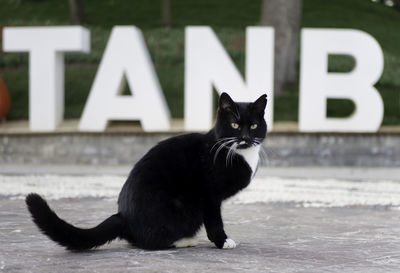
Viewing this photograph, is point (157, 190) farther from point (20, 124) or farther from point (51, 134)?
point (20, 124)

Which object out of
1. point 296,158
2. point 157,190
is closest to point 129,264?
point 157,190

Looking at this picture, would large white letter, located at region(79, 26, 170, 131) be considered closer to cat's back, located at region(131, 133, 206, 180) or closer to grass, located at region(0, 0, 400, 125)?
grass, located at region(0, 0, 400, 125)

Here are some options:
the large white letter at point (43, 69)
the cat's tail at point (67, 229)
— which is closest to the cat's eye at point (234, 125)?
the cat's tail at point (67, 229)

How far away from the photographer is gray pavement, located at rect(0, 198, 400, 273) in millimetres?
3311

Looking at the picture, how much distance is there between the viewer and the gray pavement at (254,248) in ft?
10.9

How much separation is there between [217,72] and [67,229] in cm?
789

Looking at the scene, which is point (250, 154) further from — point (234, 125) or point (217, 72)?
point (217, 72)

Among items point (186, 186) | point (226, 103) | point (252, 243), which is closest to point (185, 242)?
point (186, 186)

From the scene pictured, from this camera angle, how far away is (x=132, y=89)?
36.8 feet

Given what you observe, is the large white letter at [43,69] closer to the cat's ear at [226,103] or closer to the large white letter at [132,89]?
the large white letter at [132,89]

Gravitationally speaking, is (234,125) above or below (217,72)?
below

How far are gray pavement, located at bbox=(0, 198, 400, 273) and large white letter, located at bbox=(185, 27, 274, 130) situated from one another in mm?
5539

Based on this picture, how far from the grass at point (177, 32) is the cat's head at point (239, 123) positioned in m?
9.04

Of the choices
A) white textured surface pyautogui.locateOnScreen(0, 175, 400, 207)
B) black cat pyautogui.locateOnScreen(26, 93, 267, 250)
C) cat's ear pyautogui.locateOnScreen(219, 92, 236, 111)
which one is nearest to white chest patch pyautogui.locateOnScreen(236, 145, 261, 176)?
black cat pyautogui.locateOnScreen(26, 93, 267, 250)
